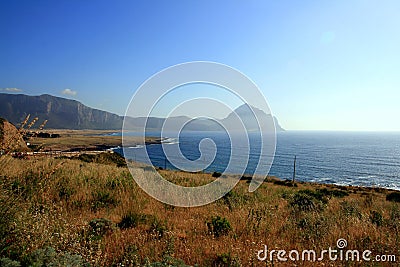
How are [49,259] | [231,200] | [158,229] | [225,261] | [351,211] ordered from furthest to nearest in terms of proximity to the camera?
[231,200], [351,211], [158,229], [225,261], [49,259]

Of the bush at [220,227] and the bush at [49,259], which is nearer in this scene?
the bush at [49,259]

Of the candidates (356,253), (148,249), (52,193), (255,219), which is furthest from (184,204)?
(356,253)

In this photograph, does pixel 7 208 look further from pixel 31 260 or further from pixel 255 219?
pixel 255 219

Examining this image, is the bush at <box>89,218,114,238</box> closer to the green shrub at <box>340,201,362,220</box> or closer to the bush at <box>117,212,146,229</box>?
the bush at <box>117,212,146,229</box>

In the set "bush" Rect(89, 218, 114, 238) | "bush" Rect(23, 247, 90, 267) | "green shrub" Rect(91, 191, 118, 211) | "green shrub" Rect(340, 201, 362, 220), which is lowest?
"green shrub" Rect(340, 201, 362, 220)

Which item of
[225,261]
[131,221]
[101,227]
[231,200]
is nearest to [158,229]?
Answer: [131,221]

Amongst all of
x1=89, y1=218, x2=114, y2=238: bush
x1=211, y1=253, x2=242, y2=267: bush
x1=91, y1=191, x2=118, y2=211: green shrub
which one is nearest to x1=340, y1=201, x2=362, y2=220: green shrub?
x1=211, y1=253, x2=242, y2=267: bush

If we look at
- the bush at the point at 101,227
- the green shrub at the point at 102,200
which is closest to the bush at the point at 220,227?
the bush at the point at 101,227

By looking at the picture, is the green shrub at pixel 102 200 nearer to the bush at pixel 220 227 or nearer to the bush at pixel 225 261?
the bush at pixel 220 227

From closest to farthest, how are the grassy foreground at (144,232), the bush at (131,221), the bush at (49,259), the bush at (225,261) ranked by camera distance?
the bush at (49,259), the grassy foreground at (144,232), the bush at (225,261), the bush at (131,221)

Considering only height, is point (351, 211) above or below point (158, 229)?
below

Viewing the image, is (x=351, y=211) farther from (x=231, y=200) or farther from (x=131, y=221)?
(x=131, y=221)

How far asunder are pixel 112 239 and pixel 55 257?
59.6 inches

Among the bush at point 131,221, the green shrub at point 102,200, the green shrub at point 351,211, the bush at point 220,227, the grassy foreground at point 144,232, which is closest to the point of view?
the grassy foreground at point 144,232
